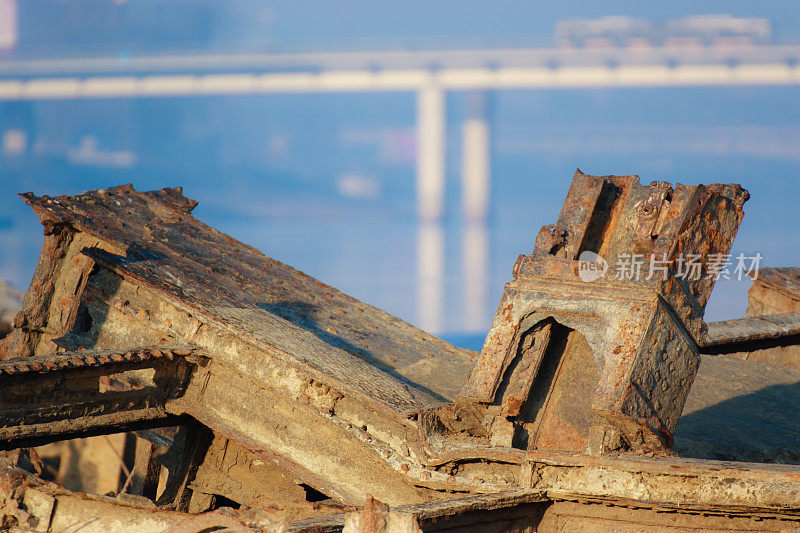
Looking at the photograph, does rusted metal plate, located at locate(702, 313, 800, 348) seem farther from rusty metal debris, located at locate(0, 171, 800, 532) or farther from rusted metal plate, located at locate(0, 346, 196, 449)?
rusted metal plate, located at locate(0, 346, 196, 449)

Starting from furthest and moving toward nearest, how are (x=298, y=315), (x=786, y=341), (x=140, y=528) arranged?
(x=786, y=341) → (x=298, y=315) → (x=140, y=528)

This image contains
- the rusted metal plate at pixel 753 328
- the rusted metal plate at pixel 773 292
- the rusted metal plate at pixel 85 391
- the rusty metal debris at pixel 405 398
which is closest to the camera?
the rusty metal debris at pixel 405 398

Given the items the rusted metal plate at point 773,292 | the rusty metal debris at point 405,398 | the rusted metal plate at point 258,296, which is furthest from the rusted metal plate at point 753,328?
the rusted metal plate at point 258,296

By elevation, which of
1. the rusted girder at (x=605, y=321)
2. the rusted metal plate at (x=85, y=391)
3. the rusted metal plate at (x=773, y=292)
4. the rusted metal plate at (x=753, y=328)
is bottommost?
the rusted metal plate at (x=85, y=391)

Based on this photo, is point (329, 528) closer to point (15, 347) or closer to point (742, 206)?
point (742, 206)

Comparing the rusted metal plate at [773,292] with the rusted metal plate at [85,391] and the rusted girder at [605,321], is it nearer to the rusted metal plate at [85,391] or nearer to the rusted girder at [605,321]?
the rusted girder at [605,321]

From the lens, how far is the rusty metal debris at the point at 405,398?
148 inches

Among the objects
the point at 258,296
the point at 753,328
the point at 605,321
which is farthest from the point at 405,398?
the point at 753,328

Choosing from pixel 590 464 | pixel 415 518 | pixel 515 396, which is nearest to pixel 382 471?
pixel 515 396

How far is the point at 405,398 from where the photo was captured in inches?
188

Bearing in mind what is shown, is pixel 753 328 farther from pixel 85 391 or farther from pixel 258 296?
pixel 85 391

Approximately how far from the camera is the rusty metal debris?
3756 mm

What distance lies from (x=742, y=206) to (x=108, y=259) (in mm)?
3732

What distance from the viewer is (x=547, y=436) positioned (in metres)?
4.43
